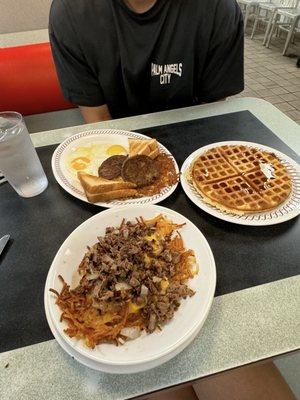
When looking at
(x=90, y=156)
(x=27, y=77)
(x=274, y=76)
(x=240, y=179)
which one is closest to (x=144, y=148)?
(x=90, y=156)

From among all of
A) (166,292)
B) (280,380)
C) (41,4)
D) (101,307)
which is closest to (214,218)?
(166,292)

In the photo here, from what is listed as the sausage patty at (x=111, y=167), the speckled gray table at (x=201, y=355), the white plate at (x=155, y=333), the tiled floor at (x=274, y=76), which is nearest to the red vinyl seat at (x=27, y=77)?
the sausage patty at (x=111, y=167)

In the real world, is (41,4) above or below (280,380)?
above

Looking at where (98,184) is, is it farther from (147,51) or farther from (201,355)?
(147,51)

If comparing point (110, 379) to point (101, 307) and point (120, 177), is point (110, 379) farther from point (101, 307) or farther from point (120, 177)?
point (120, 177)

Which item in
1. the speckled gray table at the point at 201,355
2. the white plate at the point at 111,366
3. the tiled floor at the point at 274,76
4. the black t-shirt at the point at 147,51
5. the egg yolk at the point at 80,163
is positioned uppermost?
the black t-shirt at the point at 147,51

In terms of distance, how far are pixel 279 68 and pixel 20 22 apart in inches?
158

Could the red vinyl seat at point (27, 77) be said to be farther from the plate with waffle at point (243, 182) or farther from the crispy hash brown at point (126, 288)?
the crispy hash brown at point (126, 288)

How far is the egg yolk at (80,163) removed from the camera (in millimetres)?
1128

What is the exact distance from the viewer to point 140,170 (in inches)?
42.4

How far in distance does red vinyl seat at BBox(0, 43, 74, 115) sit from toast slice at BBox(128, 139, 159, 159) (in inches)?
37.9

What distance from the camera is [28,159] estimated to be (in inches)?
39.8

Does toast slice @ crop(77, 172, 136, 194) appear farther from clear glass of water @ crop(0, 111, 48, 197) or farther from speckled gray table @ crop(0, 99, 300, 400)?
speckled gray table @ crop(0, 99, 300, 400)

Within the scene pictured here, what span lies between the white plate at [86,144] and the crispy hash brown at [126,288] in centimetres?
19
